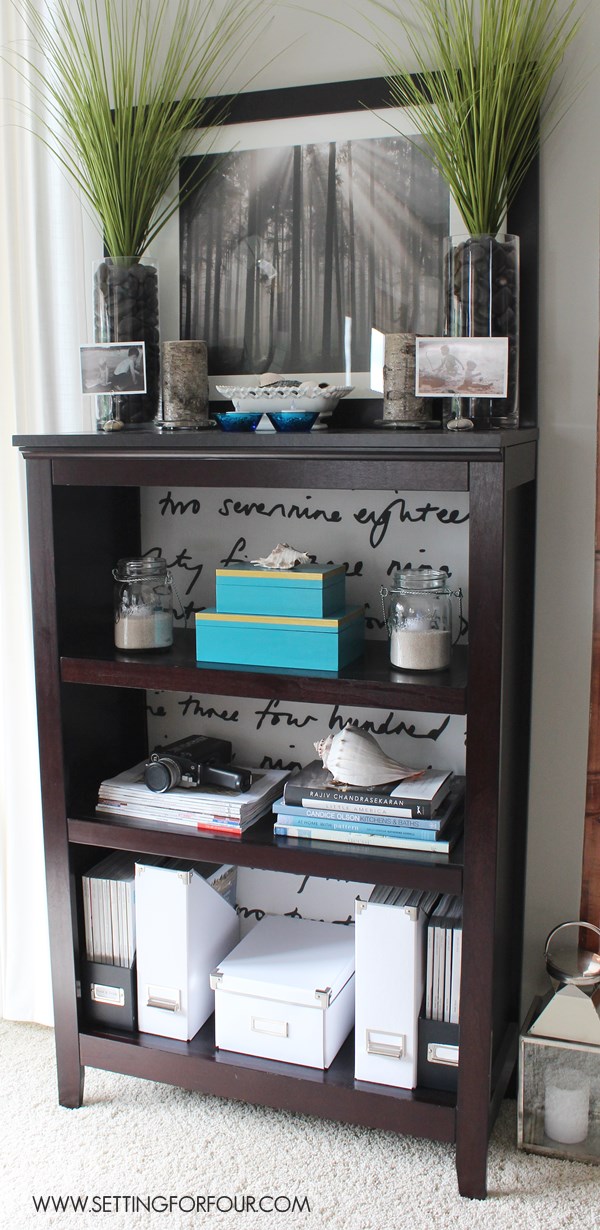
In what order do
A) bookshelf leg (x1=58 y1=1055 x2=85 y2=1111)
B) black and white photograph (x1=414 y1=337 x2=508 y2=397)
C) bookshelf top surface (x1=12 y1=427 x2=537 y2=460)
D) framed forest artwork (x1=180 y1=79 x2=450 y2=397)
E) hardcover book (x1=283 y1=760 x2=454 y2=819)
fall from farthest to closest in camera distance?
bookshelf leg (x1=58 y1=1055 x2=85 y2=1111) < framed forest artwork (x1=180 y1=79 x2=450 y2=397) < hardcover book (x1=283 y1=760 x2=454 y2=819) < black and white photograph (x1=414 y1=337 x2=508 y2=397) < bookshelf top surface (x1=12 y1=427 x2=537 y2=460)

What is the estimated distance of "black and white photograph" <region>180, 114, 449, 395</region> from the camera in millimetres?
1847

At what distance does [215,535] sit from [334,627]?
1.51 ft

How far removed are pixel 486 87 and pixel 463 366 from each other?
44 centimetres

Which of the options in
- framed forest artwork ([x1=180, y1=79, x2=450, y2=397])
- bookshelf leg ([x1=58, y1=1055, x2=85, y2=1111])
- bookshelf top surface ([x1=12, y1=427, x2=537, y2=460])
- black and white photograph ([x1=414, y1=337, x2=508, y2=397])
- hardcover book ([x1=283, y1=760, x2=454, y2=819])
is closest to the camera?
bookshelf top surface ([x1=12, y1=427, x2=537, y2=460])

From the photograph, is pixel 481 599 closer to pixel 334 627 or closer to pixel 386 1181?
pixel 334 627

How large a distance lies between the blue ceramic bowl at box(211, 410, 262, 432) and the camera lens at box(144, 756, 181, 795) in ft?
1.94

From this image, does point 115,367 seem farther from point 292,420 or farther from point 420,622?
point 420,622

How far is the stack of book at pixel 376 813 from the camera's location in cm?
174

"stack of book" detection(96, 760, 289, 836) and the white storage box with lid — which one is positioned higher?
"stack of book" detection(96, 760, 289, 836)

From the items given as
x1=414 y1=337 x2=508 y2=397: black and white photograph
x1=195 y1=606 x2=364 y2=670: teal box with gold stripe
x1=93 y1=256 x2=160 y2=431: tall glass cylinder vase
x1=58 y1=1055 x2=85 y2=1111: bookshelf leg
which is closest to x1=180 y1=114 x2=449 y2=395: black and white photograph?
→ x1=93 y1=256 x2=160 y2=431: tall glass cylinder vase

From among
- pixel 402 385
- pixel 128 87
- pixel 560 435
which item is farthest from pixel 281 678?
pixel 128 87

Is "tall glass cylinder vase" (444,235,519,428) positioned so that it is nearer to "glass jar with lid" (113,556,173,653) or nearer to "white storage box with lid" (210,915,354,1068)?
"glass jar with lid" (113,556,173,653)

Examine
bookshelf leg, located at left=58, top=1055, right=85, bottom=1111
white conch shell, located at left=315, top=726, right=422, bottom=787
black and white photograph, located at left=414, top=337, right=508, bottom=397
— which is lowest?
bookshelf leg, located at left=58, top=1055, right=85, bottom=1111

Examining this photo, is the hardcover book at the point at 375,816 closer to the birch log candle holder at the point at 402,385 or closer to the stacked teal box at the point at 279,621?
the stacked teal box at the point at 279,621
